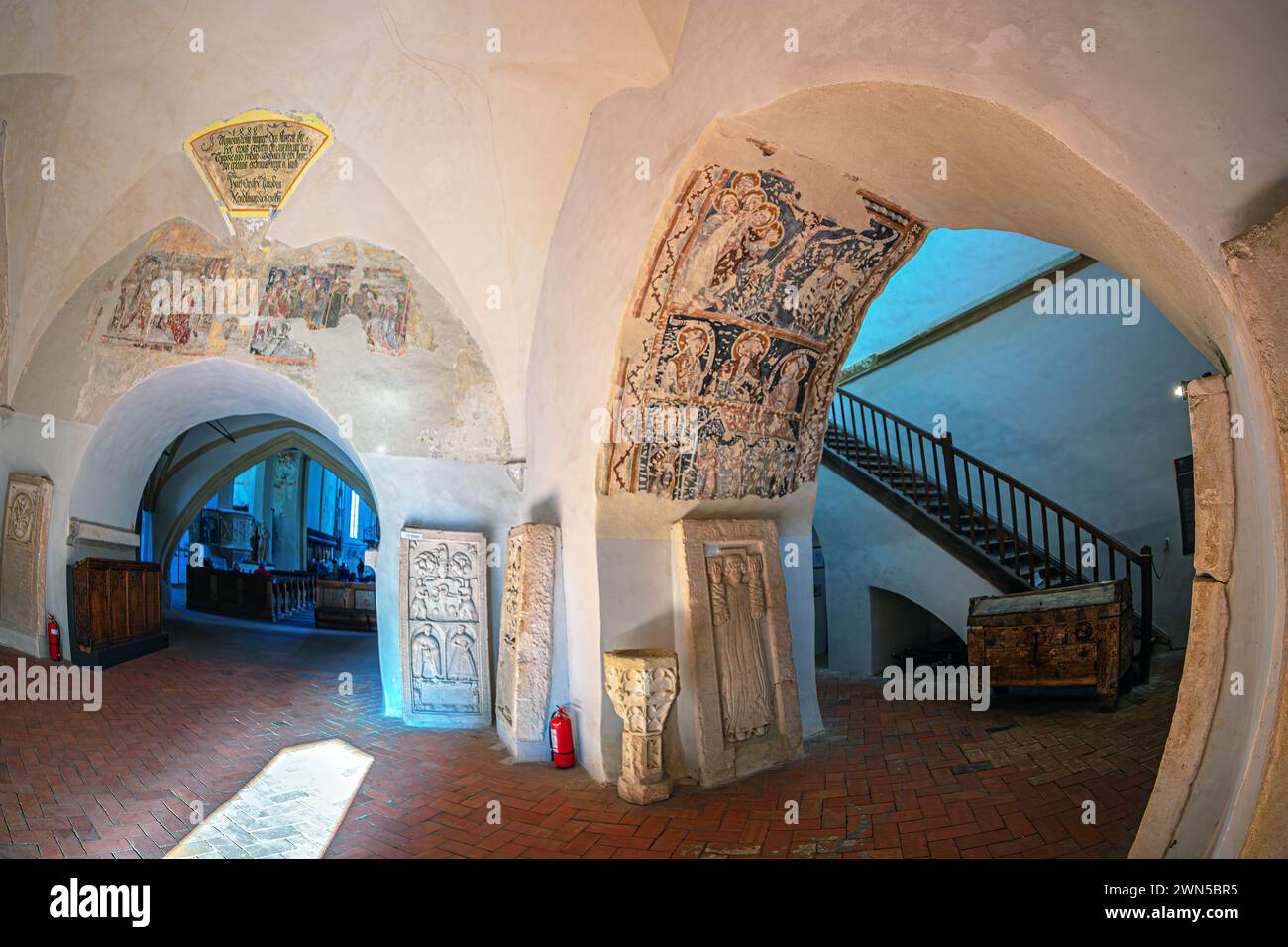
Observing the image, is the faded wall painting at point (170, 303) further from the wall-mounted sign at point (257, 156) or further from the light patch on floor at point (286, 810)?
the light patch on floor at point (286, 810)

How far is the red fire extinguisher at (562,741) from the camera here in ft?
18.1

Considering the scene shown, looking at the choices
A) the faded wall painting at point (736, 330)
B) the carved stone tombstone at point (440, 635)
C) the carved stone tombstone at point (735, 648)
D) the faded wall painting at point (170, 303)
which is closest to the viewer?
the faded wall painting at point (736, 330)

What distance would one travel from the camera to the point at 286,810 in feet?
15.1

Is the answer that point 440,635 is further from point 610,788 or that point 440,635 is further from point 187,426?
point 187,426

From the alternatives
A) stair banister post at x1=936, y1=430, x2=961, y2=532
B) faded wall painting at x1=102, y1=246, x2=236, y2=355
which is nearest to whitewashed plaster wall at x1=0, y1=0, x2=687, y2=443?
faded wall painting at x1=102, y1=246, x2=236, y2=355

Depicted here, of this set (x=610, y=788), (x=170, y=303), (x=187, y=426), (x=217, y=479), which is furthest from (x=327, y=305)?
(x=217, y=479)

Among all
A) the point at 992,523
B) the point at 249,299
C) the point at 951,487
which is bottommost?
the point at 992,523

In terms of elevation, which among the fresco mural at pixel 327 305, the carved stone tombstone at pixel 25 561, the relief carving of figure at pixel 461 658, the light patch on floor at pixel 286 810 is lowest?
the light patch on floor at pixel 286 810

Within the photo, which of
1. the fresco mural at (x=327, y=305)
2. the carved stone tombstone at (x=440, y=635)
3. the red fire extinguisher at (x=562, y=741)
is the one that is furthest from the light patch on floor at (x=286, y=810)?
the fresco mural at (x=327, y=305)

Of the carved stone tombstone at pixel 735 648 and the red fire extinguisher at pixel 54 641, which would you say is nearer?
the carved stone tombstone at pixel 735 648

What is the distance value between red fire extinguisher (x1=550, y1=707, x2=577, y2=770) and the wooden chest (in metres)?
3.58

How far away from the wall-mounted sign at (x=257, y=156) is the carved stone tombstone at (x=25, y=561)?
4.04m

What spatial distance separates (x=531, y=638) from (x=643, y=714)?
1357 millimetres

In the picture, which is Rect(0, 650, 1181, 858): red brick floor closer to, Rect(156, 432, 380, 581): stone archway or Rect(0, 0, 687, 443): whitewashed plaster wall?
Rect(0, 0, 687, 443): whitewashed plaster wall
